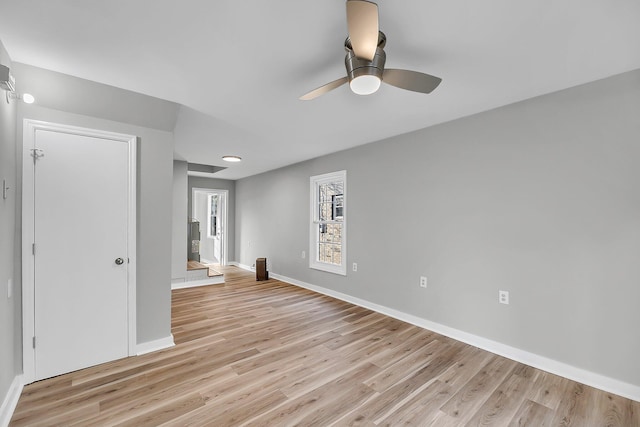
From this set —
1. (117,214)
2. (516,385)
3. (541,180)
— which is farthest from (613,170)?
(117,214)

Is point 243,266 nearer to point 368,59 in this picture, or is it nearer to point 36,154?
point 36,154

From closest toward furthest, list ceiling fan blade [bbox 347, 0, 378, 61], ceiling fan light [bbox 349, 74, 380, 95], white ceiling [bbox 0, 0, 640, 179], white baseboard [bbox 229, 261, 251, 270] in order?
1. ceiling fan blade [bbox 347, 0, 378, 61]
2. white ceiling [bbox 0, 0, 640, 179]
3. ceiling fan light [bbox 349, 74, 380, 95]
4. white baseboard [bbox 229, 261, 251, 270]

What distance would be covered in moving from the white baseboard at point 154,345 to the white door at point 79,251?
105mm

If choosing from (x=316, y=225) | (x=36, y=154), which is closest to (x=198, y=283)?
(x=316, y=225)

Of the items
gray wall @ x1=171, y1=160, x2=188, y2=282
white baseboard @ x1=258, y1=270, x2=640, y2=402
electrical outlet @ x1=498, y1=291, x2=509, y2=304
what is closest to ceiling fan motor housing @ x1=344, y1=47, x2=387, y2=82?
electrical outlet @ x1=498, y1=291, x2=509, y2=304

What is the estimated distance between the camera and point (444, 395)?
206cm

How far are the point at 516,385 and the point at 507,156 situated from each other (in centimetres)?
200

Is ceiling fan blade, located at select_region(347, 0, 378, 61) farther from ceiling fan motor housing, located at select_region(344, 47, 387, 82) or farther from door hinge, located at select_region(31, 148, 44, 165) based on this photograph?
door hinge, located at select_region(31, 148, 44, 165)

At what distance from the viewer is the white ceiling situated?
1.46 m

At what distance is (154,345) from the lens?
2.69 meters

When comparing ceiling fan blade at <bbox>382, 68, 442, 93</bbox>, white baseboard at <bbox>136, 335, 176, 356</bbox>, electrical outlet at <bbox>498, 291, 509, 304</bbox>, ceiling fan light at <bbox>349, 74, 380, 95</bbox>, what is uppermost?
ceiling fan blade at <bbox>382, 68, 442, 93</bbox>

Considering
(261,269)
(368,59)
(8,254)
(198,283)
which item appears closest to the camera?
(368,59)

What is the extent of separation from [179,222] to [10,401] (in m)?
3.73

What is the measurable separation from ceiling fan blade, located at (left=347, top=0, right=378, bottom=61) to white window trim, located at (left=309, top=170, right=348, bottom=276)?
2.98 metres
